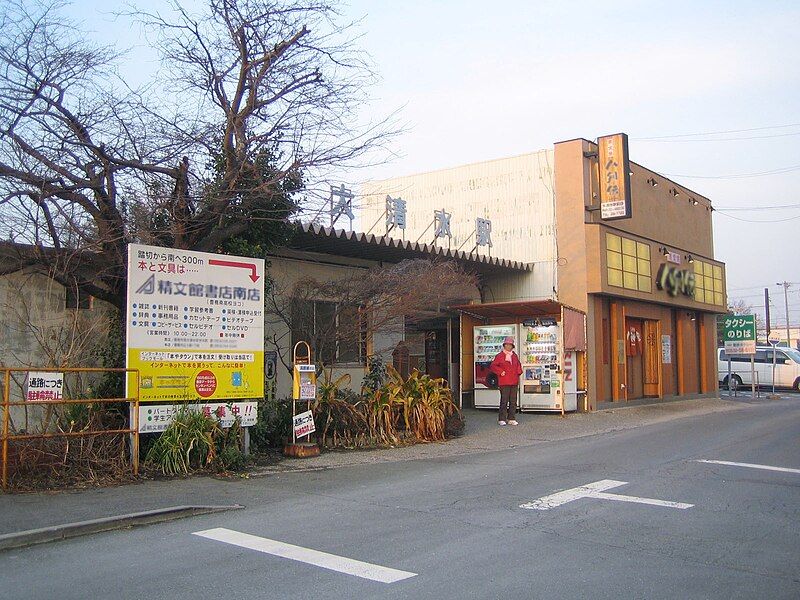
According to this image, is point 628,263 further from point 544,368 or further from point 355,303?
point 355,303

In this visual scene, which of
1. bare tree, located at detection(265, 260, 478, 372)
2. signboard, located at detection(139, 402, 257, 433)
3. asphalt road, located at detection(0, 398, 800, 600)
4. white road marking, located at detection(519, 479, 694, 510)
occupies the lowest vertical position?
asphalt road, located at detection(0, 398, 800, 600)

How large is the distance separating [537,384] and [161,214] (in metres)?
11.1

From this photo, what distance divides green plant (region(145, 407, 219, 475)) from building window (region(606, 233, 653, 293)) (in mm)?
14101

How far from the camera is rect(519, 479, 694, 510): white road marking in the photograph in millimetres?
8414

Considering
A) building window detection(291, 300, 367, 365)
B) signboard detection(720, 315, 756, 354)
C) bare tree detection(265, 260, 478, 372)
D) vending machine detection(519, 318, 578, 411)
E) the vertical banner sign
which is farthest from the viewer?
signboard detection(720, 315, 756, 354)

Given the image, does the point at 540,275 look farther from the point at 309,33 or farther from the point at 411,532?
the point at 411,532

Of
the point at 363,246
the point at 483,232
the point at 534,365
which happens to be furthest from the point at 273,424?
the point at 483,232

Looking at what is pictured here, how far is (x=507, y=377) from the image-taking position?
55.7ft

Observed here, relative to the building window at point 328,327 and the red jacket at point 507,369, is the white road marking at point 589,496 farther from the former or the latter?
the red jacket at point 507,369

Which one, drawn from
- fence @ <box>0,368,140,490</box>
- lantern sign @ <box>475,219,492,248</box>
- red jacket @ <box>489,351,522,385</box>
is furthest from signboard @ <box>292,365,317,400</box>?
lantern sign @ <box>475,219,492,248</box>

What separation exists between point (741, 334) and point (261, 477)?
25223 mm

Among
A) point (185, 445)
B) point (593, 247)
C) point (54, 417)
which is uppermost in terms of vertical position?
point (593, 247)

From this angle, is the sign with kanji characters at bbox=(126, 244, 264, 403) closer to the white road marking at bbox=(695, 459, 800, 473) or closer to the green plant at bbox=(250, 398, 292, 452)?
the green plant at bbox=(250, 398, 292, 452)

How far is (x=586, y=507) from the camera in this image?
8.34m
